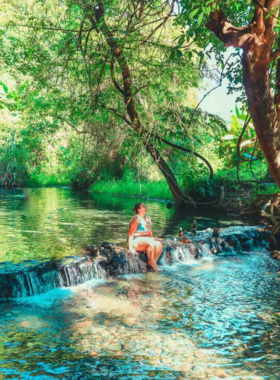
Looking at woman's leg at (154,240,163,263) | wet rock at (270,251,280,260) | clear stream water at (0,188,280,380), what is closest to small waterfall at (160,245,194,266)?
clear stream water at (0,188,280,380)

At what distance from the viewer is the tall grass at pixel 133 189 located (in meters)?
→ 20.9

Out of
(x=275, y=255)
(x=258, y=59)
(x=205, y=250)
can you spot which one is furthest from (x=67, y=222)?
(x=258, y=59)

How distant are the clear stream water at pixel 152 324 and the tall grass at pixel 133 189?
10.6 metres

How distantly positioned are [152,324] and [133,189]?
53.9ft

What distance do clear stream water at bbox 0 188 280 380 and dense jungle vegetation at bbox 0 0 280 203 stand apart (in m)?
1.95

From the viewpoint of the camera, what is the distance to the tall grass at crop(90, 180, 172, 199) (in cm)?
2091

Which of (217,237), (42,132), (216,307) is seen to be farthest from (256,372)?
(42,132)

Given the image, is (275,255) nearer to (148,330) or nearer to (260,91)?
(260,91)

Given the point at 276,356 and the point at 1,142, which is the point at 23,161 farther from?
the point at 276,356

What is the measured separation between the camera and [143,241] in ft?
29.2

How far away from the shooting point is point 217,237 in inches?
434

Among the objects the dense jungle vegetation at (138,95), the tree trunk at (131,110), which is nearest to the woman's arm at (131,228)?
the dense jungle vegetation at (138,95)

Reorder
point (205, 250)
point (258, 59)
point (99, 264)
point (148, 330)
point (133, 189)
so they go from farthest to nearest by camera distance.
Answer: point (133, 189) < point (205, 250) < point (99, 264) < point (258, 59) < point (148, 330)

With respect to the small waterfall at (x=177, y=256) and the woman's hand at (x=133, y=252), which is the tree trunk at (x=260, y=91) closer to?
the woman's hand at (x=133, y=252)
